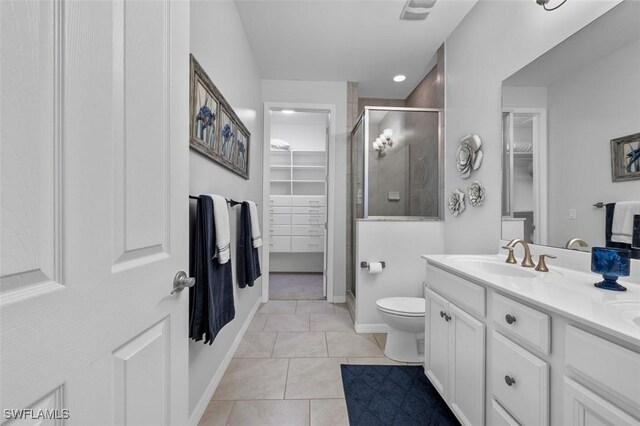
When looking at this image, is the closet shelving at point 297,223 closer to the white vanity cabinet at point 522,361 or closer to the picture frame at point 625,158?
the white vanity cabinet at point 522,361

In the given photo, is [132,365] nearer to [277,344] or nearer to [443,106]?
[277,344]

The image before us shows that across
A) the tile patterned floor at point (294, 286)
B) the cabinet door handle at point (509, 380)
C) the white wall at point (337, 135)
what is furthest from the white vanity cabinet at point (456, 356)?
the tile patterned floor at point (294, 286)

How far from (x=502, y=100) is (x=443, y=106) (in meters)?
0.85

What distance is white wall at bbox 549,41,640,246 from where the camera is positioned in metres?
1.09

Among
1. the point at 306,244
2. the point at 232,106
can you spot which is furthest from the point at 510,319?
the point at 306,244

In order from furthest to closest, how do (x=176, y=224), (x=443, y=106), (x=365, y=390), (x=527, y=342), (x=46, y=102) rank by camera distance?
(x=443, y=106) < (x=365, y=390) < (x=527, y=342) < (x=176, y=224) < (x=46, y=102)

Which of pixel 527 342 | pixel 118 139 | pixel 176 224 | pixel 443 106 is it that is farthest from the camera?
pixel 443 106

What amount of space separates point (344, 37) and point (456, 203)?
1.80m

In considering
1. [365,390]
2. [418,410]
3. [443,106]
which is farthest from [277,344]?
[443,106]

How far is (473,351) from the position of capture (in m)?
1.21

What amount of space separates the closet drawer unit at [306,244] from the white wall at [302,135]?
164 cm

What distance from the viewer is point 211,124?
1500 millimetres

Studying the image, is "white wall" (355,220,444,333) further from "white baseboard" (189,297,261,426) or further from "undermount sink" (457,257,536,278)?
"white baseboard" (189,297,261,426)

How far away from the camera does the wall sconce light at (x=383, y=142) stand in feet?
9.12
